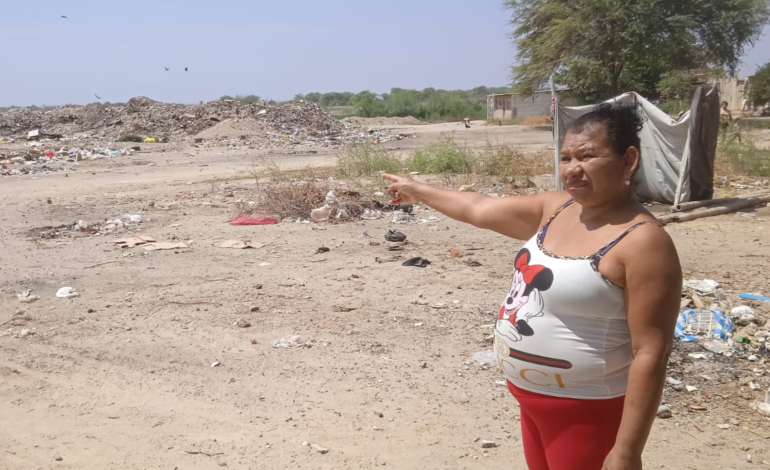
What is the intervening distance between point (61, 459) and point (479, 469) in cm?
186

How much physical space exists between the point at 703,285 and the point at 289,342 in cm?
317

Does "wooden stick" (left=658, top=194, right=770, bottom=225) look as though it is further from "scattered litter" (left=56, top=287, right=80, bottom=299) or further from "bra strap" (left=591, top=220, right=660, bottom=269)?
"bra strap" (left=591, top=220, right=660, bottom=269)

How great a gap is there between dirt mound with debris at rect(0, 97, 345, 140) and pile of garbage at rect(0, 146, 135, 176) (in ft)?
20.2

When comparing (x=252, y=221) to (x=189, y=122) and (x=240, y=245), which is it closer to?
(x=240, y=245)

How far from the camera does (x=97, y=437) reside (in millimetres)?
3209

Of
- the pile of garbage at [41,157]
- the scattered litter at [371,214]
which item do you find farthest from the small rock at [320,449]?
the pile of garbage at [41,157]

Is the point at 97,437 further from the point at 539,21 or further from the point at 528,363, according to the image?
the point at 539,21

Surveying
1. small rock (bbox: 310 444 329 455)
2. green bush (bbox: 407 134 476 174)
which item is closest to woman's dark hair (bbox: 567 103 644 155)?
small rock (bbox: 310 444 329 455)

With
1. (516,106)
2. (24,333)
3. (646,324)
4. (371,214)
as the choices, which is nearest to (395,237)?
(371,214)

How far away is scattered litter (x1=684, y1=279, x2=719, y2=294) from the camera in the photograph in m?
5.04

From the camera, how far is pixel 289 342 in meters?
4.32

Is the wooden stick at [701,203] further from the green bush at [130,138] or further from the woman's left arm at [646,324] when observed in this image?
the green bush at [130,138]

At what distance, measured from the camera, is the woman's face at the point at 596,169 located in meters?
1.60

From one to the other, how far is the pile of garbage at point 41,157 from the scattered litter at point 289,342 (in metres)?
12.6
